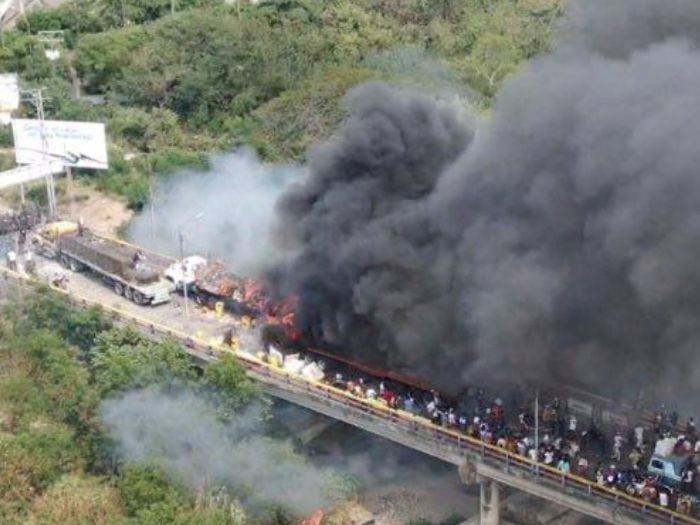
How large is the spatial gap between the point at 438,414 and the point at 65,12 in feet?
168

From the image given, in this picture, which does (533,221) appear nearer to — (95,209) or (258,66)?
(95,209)

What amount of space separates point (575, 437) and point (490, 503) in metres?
2.67

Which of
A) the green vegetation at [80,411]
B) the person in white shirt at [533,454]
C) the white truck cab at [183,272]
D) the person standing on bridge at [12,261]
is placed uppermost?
the white truck cab at [183,272]

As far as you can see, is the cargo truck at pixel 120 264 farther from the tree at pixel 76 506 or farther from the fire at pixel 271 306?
the tree at pixel 76 506

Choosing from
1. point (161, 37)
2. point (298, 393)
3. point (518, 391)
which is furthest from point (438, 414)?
point (161, 37)

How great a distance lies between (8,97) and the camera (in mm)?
58656

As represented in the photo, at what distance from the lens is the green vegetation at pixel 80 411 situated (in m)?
29.1

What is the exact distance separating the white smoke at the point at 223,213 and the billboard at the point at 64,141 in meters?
3.22

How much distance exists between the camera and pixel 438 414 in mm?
29156

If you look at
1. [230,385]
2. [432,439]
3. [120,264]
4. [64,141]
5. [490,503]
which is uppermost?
[64,141]

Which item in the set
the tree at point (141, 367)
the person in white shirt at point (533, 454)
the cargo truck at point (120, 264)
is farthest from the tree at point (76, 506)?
the person in white shirt at point (533, 454)

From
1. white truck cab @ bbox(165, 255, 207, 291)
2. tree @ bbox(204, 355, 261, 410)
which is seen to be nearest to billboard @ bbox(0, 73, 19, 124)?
white truck cab @ bbox(165, 255, 207, 291)

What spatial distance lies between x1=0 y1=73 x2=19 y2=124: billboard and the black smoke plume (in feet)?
93.6

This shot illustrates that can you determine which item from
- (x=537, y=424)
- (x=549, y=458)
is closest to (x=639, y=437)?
(x=549, y=458)
